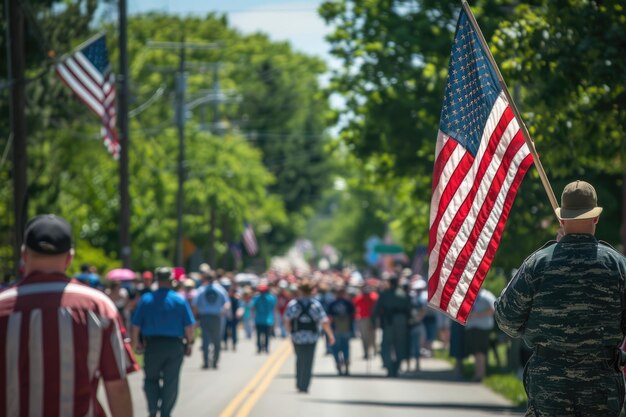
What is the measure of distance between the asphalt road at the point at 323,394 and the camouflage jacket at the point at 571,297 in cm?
1097

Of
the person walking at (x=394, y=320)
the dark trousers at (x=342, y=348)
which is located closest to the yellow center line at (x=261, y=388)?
the dark trousers at (x=342, y=348)

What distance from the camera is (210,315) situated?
29328mm

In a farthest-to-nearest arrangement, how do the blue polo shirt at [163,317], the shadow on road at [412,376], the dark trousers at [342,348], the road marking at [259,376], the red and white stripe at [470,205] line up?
the dark trousers at [342,348] → the shadow on road at [412,376] → the road marking at [259,376] → the blue polo shirt at [163,317] → the red and white stripe at [470,205]

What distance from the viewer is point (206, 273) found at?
31.7 meters

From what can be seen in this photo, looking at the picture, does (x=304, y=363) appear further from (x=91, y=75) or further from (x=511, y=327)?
(x=511, y=327)

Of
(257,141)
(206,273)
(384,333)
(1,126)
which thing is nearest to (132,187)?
(1,126)

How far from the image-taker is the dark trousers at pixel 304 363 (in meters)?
22.3

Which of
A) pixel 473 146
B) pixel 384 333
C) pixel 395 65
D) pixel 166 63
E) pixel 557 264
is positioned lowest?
pixel 384 333

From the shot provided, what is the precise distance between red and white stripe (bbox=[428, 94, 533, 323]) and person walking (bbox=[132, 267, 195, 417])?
6.77 metres

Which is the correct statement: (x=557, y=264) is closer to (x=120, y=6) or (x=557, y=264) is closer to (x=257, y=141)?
(x=120, y=6)

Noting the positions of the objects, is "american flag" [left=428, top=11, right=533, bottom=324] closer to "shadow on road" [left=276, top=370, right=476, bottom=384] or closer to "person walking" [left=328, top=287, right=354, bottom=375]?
"shadow on road" [left=276, top=370, right=476, bottom=384]

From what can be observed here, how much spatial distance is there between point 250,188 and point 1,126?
28.3 m

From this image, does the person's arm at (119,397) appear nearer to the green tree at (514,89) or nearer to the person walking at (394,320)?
the green tree at (514,89)

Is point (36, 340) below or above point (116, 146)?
below
